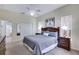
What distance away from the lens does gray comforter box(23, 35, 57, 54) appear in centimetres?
182

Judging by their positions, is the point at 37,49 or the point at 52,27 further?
the point at 52,27

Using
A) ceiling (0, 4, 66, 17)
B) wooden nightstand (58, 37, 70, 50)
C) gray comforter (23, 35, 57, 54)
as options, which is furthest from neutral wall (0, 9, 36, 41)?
wooden nightstand (58, 37, 70, 50)

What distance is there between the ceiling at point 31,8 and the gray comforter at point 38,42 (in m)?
0.54

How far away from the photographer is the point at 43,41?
6.09ft

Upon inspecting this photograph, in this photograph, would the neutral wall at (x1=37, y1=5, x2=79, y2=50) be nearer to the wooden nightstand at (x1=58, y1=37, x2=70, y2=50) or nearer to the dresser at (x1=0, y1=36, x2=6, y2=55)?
the wooden nightstand at (x1=58, y1=37, x2=70, y2=50)

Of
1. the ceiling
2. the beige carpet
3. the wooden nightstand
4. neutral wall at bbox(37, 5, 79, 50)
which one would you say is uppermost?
the ceiling

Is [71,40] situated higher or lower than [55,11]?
lower

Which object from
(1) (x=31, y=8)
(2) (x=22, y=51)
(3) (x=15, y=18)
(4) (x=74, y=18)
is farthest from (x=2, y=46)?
(4) (x=74, y=18)

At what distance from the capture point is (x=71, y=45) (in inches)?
73.2

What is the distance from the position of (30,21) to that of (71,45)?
1.06 m

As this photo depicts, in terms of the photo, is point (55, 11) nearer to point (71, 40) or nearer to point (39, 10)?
point (39, 10)

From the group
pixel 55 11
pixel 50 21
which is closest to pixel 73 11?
pixel 55 11

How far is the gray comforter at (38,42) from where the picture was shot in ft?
5.96

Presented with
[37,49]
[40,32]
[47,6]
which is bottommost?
[37,49]
